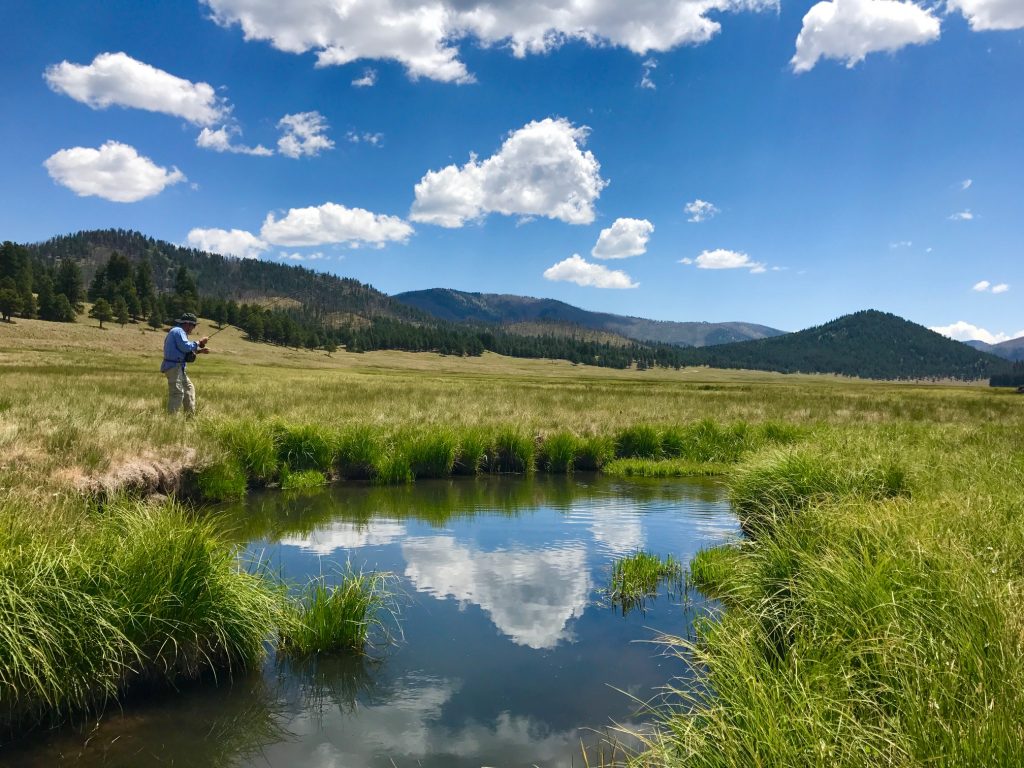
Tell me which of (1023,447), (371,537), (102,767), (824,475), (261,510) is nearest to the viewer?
(102,767)

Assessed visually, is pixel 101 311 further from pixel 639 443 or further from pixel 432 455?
pixel 639 443

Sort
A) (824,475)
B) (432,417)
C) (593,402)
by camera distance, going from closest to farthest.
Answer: (824,475), (432,417), (593,402)

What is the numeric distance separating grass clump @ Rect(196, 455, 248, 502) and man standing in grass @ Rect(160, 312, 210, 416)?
9.84ft

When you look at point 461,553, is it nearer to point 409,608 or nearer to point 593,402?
point 409,608

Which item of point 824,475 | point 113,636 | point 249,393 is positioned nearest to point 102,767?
point 113,636

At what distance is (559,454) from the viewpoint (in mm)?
20406

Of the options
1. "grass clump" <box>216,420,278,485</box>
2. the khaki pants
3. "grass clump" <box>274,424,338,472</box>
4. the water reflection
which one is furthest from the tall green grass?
the khaki pants

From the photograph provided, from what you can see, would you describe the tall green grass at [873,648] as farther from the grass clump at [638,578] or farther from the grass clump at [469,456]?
the grass clump at [469,456]

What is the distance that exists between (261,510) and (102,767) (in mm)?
9120

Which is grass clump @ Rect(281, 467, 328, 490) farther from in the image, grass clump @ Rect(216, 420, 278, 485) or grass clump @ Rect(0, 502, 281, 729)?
grass clump @ Rect(0, 502, 281, 729)

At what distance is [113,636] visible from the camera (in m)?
5.79

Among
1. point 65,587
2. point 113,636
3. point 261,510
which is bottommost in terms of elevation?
point 261,510

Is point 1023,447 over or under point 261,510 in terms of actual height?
over

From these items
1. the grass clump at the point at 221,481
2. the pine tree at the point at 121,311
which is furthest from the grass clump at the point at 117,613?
the pine tree at the point at 121,311
